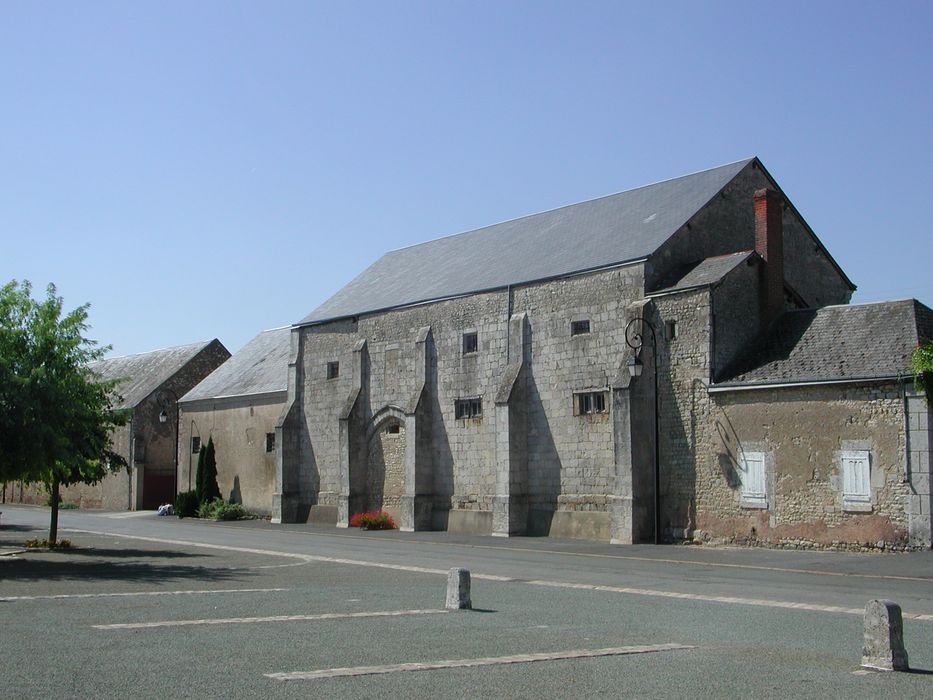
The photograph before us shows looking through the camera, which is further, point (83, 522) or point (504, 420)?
point (83, 522)

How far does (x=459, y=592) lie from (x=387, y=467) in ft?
71.4

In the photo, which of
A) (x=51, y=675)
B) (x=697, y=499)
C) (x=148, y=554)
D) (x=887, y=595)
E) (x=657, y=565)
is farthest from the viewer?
(x=697, y=499)

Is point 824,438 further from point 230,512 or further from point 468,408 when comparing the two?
point 230,512

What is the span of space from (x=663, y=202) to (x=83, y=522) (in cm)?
2430

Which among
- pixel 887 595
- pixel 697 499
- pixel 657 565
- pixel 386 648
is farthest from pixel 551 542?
pixel 386 648

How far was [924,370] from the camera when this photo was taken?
68.0 feet

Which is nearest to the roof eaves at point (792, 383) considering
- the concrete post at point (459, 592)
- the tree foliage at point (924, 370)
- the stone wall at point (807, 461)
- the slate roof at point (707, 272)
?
the stone wall at point (807, 461)

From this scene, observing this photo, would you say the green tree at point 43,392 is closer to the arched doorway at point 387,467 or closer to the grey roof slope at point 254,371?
the arched doorway at point 387,467

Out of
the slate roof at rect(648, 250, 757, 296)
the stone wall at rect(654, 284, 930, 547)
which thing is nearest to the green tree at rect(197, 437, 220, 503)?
the stone wall at rect(654, 284, 930, 547)

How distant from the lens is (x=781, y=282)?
27359mm

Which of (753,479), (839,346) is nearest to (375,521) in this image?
(753,479)

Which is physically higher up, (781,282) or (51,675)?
(781,282)

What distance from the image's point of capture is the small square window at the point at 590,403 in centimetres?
2739

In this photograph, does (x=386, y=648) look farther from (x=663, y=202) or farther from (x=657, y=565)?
(x=663, y=202)
